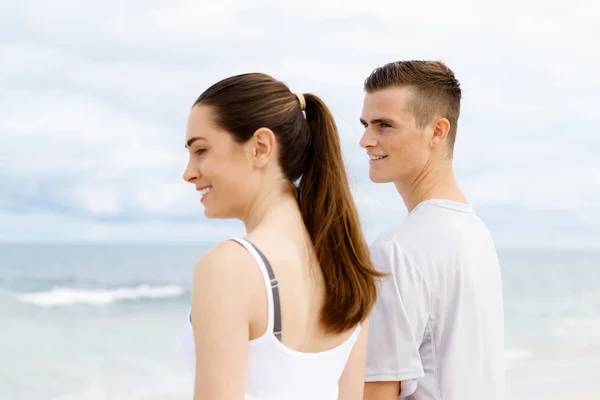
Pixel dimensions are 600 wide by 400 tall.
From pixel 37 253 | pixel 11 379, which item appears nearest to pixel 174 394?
pixel 11 379

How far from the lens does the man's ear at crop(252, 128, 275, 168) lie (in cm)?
164

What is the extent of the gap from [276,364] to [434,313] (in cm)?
66

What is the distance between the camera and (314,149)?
1.78m

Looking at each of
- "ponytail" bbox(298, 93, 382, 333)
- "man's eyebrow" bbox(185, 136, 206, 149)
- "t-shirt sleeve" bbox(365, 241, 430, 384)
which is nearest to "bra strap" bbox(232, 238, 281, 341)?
"ponytail" bbox(298, 93, 382, 333)

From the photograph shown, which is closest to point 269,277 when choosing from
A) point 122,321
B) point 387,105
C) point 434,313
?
point 434,313

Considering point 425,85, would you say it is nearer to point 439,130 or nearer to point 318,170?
point 439,130

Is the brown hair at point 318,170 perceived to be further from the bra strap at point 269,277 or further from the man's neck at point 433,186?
the man's neck at point 433,186

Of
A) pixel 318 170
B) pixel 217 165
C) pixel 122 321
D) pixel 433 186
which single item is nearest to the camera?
pixel 217 165

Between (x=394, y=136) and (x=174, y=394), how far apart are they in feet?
27.0

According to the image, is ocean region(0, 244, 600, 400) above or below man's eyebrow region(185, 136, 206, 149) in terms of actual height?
above

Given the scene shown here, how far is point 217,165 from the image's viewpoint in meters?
1.65

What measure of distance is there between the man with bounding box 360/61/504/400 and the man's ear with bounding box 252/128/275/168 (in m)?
0.55

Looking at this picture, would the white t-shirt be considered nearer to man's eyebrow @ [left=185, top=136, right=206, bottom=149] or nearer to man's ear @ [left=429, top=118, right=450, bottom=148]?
man's ear @ [left=429, top=118, right=450, bottom=148]

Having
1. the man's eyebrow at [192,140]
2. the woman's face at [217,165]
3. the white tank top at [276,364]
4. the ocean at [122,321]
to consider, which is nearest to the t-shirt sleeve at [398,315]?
the white tank top at [276,364]
